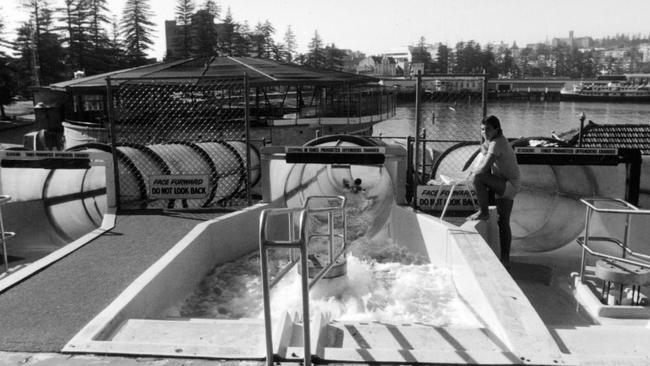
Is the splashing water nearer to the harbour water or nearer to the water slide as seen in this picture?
the water slide

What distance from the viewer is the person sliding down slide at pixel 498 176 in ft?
23.1

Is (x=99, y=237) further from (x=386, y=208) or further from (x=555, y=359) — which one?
(x=555, y=359)

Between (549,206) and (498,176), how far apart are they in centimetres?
235

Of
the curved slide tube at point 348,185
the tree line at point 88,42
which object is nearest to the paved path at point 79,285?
the curved slide tube at point 348,185

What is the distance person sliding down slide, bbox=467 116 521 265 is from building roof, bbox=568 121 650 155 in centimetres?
432

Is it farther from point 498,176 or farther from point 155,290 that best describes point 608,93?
point 155,290

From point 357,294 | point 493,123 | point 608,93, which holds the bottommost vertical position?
point 357,294

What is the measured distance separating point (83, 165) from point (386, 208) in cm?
492

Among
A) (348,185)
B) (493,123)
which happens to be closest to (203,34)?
(348,185)

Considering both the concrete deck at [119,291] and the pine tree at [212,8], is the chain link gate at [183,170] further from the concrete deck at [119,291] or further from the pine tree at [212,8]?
the pine tree at [212,8]

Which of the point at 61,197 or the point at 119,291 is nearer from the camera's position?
the point at 119,291

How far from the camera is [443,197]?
8148mm

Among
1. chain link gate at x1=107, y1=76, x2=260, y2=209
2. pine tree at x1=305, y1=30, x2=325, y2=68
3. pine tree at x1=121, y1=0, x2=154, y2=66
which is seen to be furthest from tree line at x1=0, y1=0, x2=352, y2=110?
chain link gate at x1=107, y1=76, x2=260, y2=209

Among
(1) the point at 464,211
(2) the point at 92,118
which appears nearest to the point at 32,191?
(1) the point at 464,211
